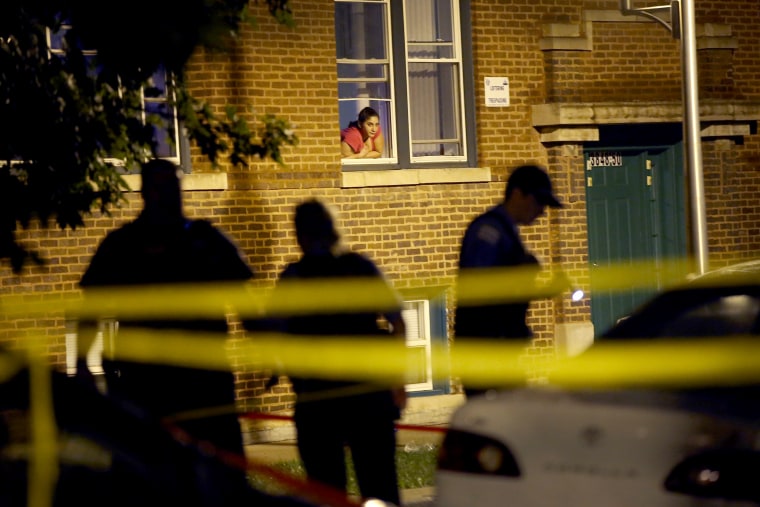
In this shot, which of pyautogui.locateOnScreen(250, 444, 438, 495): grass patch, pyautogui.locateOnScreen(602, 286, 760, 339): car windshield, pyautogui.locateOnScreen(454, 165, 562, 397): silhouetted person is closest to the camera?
pyautogui.locateOnScreen(602, 286, 760, 339): car windshield

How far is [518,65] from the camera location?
13.9 meters

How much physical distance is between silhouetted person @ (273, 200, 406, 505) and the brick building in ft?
19.0

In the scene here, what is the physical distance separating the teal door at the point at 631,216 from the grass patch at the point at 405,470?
4.60 meters

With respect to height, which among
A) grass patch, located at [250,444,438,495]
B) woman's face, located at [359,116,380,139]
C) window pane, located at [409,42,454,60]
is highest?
window pane, located at [409,42,454,60]

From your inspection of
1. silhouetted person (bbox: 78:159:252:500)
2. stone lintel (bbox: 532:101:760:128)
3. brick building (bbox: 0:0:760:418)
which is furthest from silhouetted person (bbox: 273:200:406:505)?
stone lintel (bbox: 532:101:760:128)

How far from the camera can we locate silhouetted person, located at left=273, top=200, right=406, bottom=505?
6375mm

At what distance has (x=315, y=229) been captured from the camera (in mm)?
6473

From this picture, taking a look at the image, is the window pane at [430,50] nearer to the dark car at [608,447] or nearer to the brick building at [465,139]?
the brick building at [465,139]

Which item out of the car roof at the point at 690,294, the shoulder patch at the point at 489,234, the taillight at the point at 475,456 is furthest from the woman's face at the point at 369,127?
the taillight at the point at 475,456

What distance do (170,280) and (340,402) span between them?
97 centimetres

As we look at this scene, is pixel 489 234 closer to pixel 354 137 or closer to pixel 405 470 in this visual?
pixel 405 470

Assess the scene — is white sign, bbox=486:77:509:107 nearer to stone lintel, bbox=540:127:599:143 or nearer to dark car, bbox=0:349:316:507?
stone lintel, bbox=540:127:599:143

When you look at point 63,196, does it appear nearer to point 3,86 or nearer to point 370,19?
point 3,86

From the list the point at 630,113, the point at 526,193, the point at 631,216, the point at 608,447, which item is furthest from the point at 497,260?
the point at 631,216
